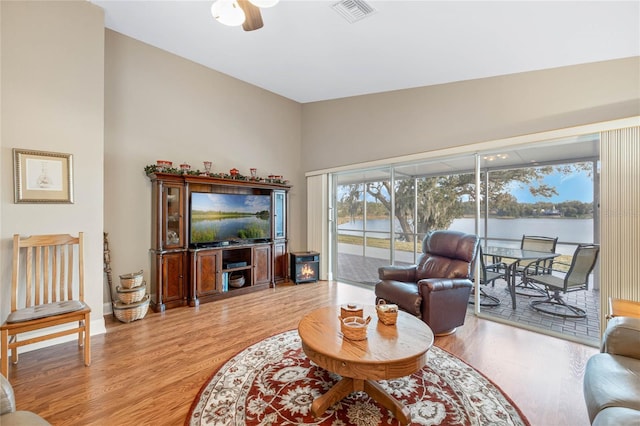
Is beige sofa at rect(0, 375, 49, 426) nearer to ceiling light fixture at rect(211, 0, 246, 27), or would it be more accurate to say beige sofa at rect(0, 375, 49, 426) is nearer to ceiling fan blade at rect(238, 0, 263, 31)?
ceiling light fixture at rect(211, 0, 246, 27)

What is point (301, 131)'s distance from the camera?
577 cm

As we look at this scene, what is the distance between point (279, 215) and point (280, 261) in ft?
2.81

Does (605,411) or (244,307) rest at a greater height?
(605,411)

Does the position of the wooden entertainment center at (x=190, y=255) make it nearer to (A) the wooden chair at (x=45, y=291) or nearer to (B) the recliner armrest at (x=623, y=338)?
(A) the wooden chair at (x=45, y=291)

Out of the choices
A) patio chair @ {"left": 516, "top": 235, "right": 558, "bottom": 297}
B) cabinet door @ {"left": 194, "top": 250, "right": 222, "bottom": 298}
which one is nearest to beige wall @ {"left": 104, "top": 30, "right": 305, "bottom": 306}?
cabinet door @ {"left": 194, "top": 250, "right": 222, "bottom": 298}

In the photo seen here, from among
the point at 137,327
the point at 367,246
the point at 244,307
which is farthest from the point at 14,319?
the point at 367,246

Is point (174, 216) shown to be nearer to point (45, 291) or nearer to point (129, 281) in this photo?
point (129, 281)

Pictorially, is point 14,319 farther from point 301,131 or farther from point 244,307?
point 301,131

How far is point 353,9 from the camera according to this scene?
103 inches

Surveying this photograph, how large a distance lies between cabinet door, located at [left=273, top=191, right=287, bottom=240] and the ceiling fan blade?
2.81 meters

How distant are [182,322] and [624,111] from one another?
16.7 ft

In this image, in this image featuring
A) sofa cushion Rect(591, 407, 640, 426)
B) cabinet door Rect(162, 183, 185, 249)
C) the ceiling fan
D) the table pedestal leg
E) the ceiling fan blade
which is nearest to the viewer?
sofa cushion Rect(591, 407, 640, 426)

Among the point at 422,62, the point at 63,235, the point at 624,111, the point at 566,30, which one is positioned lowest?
the point at 63,235

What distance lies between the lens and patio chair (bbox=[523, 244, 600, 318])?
9.81 feet
